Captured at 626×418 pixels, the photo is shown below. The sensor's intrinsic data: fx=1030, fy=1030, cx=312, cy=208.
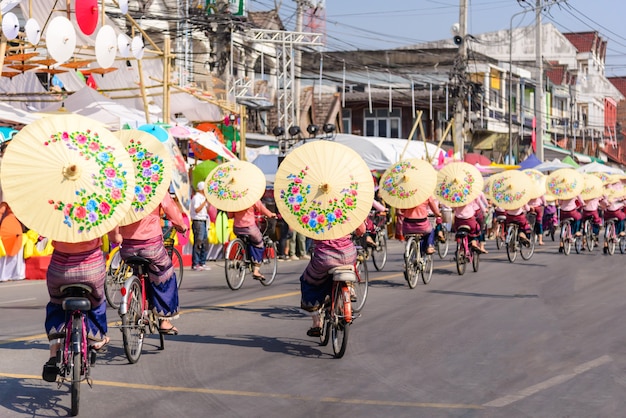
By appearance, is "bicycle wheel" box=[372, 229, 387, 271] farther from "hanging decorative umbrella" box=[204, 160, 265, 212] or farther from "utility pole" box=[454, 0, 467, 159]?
"utility pole" box=[454, 0, 467, 159]

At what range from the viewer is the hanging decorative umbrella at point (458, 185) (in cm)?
1961

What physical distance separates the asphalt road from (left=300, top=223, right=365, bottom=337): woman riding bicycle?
1.44 ft

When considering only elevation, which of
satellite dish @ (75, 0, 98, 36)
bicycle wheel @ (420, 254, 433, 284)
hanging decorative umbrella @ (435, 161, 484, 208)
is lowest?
bicycle wheel @ (420, 254, 433, 284)

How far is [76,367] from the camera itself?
289 inches

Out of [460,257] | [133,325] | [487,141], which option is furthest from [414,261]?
[487,141]

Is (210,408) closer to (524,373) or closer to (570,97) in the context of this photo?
(524,373)

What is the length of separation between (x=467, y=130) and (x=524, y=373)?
165 ft

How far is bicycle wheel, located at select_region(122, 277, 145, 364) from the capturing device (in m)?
9.23

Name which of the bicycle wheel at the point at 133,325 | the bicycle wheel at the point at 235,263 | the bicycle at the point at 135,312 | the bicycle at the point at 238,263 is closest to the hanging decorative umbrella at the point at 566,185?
the bicycle at the point at 238,263

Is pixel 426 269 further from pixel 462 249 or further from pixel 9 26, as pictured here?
pixel 9 26

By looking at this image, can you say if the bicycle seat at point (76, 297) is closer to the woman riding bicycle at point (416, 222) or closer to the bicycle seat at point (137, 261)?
the bicycle seat at point (137, 261)

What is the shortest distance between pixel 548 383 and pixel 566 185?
61.8 feet

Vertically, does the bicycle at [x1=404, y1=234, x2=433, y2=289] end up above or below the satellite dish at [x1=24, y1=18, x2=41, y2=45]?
below

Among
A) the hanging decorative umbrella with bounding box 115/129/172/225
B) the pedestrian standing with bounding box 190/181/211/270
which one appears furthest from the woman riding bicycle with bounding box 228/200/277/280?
the hanging decorative umbrella with bounding box 115/129/172/225
